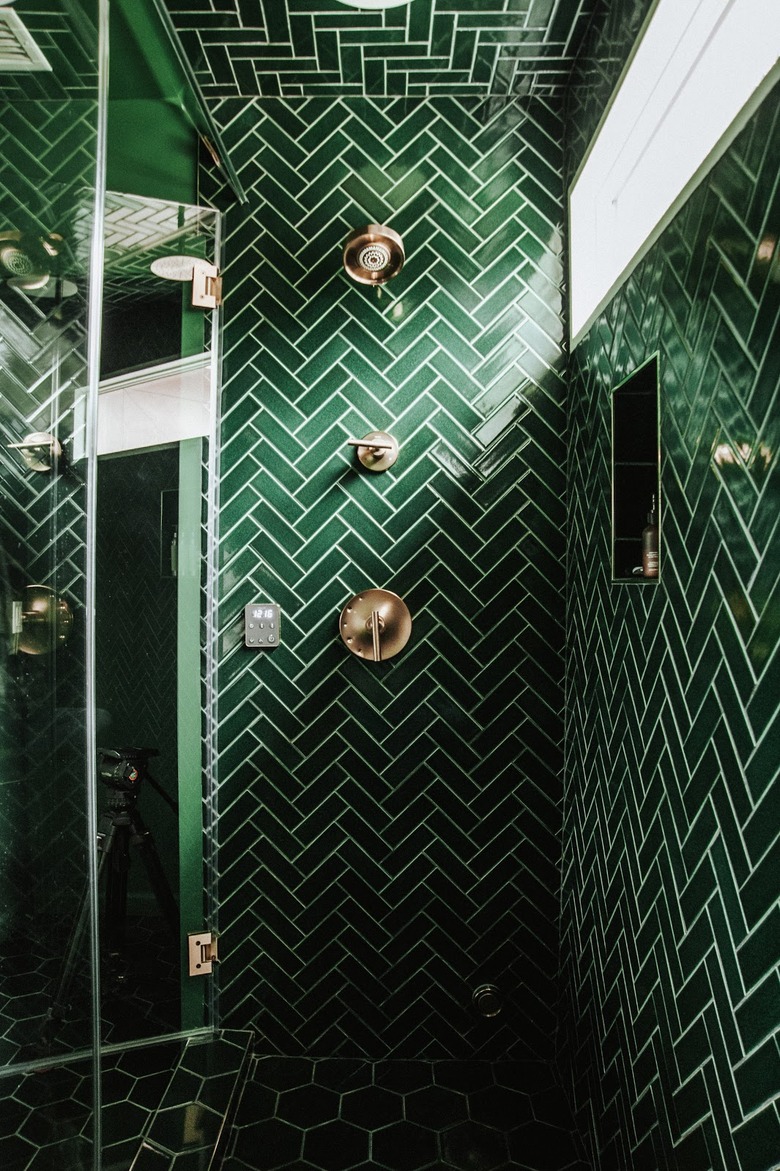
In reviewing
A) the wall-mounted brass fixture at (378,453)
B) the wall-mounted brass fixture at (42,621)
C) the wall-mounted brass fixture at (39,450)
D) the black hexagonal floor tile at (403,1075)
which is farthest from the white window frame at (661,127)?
the black hexagonal floor tile at (403,1075)

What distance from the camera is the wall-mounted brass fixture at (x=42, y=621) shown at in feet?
4.11

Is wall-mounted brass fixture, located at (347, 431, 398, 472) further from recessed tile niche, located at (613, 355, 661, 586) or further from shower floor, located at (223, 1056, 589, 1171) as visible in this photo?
shower floor, located at (223, 1056, 589, 1171)

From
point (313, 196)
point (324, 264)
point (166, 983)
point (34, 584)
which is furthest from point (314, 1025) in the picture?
point (313, 196)

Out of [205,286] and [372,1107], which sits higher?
[205,286]

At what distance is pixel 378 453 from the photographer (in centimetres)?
229

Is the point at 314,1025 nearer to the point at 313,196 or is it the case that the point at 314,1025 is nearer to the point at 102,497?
the point at 102,497

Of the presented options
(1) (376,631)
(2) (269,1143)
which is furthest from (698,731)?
(2) (269,1143)

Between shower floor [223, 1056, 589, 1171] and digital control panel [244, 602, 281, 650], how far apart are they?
56.0 inches

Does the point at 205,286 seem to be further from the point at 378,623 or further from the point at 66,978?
the point at 66,978

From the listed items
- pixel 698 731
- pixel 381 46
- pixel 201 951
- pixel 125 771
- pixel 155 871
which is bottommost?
pixel 201 951

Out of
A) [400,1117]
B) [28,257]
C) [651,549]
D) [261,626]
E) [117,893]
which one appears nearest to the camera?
[28,257]

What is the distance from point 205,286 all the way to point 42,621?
145 cm

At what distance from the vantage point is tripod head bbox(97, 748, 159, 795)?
5.53 ft

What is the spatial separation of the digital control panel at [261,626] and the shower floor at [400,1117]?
56.0 inches
